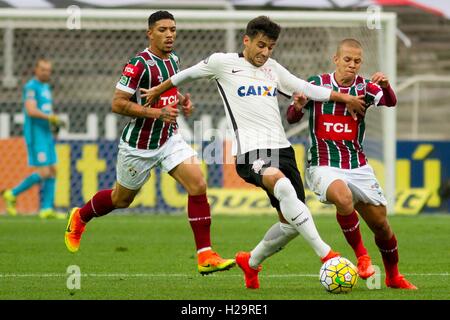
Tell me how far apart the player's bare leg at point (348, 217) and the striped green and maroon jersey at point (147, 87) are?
1574 mm

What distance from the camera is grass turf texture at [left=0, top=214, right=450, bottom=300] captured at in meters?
7.10

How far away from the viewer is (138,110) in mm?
7996

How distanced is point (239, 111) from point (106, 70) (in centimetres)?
963

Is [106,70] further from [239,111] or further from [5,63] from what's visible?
[239,111]

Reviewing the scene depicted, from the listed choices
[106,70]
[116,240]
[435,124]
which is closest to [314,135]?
[116,240]

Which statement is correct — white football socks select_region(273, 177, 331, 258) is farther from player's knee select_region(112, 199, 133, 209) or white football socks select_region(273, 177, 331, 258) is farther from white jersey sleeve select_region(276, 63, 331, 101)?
player's knee select_region(112, 199, 133, 209)

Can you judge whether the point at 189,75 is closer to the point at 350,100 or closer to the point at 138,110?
the point at 138,110

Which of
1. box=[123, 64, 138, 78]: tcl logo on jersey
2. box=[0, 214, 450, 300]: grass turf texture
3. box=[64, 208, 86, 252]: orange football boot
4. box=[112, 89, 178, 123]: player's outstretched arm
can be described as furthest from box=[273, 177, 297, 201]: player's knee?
box=[64, 208, 86, 252]: orange football boot

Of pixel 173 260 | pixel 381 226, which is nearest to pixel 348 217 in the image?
pixel 381 226

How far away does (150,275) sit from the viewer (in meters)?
8.26

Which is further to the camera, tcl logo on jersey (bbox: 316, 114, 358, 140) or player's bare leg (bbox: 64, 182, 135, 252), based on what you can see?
player's bare leg (bbox: 64, 182, 135, 252)

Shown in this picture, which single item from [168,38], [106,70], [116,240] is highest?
[106,70]

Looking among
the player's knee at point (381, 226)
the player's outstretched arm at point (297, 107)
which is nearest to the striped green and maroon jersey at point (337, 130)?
the player's outstretched arm at point (297, 107)

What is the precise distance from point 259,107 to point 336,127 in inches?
28.6
